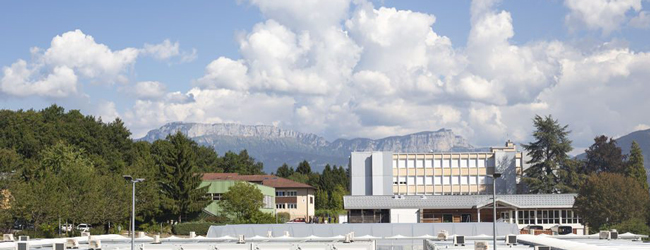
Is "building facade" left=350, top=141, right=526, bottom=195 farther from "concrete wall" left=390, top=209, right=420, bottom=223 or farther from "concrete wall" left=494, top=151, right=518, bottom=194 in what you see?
"concrete wall" left=390, top=209, right=420, bottom=223

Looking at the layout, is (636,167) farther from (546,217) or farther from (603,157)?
(546,217)

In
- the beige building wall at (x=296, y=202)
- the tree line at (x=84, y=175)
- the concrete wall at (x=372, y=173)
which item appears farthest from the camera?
the beige building wall at (x=296, y=202)

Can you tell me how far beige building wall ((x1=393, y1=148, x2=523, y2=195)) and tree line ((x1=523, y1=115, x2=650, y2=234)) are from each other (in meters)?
8.09

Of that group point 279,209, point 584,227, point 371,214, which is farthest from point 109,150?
point 584,227

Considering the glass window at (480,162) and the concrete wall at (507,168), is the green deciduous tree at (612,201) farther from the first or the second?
the glass window at (480,162)

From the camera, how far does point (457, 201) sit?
108 metres

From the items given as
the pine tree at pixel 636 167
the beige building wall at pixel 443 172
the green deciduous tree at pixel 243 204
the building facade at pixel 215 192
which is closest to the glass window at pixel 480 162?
the beige building wall at pixel 443 172

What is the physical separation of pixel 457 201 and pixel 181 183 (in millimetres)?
35878

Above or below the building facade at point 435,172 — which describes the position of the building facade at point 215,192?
below

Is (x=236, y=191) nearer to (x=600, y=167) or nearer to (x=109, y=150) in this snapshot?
(x=109, y=150)

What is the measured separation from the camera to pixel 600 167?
453 ft

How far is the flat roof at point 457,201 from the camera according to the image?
342ft

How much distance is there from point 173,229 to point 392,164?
5063cm

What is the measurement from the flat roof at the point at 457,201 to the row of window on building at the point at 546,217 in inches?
68.3
